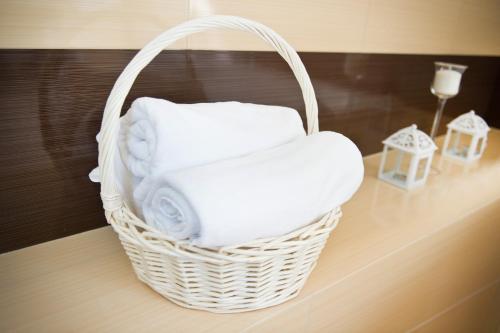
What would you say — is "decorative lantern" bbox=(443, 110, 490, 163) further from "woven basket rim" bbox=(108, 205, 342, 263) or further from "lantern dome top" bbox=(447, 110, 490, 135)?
"woven basket rim" bbox=(108, 205, 342, 263)

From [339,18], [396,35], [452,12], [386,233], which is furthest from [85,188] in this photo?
[452,12]

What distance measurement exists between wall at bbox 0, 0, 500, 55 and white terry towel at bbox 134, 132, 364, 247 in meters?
0.29

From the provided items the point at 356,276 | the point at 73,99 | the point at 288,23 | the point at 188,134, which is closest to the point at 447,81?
the point at 288,23

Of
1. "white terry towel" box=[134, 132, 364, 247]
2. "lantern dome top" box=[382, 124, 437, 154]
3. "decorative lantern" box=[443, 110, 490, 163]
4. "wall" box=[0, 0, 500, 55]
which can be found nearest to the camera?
"white terry towel" box=[134, 132, 364, 247]

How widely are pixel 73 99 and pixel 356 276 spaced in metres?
0.59

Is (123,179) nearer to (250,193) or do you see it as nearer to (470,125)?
(250,193)

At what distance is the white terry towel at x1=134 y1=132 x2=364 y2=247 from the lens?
0.47m

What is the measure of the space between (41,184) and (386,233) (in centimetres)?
69

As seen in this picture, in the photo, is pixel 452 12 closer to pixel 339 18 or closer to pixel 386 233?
pixel 339 18

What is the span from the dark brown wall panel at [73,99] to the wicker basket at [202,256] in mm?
187

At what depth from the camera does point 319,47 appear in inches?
37.5

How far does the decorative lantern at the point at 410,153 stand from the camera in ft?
3.24

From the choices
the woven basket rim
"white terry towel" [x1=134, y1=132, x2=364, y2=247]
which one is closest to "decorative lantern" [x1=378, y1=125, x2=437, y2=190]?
"white terry towel" [x1=134, y1=132, x2=364, y2=247]

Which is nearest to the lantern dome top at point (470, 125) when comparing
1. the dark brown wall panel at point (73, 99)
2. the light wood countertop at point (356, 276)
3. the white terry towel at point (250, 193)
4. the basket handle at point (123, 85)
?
the light wood countertop at point (356, 276)
